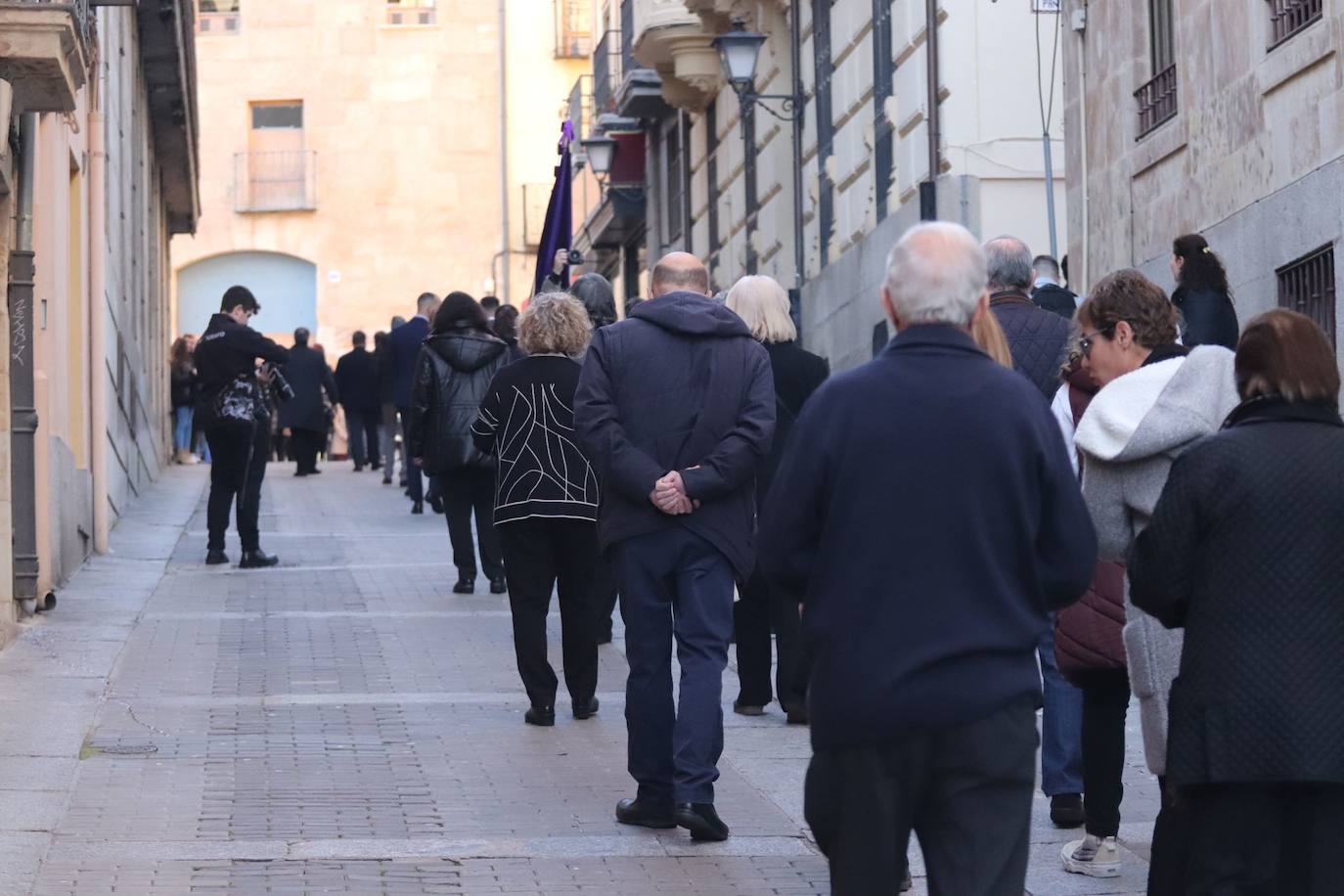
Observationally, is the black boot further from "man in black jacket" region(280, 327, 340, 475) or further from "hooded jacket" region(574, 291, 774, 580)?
"man in black jacket" region(280, 327, 340, 475)

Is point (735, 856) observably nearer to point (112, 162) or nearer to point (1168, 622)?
point (1168, 622)

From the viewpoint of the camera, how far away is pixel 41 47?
11.4 m

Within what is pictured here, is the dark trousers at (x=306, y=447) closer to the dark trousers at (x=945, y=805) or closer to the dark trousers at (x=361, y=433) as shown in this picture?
the dark trousers at (x=361, y=433)

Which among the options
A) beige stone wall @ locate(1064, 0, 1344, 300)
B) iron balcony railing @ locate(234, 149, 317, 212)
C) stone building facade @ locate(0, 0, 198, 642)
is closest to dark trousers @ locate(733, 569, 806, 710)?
beige stone wall @ locate(1064, 0, 1344, 300)

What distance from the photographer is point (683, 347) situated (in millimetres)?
7738

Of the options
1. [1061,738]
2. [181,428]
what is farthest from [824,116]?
[1061,738]

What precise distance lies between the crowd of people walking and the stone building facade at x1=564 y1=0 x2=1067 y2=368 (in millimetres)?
11055

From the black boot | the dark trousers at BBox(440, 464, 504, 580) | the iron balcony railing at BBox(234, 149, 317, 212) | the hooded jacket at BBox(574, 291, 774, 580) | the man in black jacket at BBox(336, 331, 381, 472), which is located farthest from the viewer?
the iron balcony railing at BBox(234, 149, 317, 212)

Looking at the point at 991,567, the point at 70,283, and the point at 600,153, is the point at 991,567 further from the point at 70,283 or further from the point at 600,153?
the point at 600,153

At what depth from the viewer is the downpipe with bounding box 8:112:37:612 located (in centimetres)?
1334

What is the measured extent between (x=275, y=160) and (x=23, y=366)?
3756 centimetres

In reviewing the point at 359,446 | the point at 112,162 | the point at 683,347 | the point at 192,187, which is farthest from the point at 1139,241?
the point at 192,187

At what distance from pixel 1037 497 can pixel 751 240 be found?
22645 mm

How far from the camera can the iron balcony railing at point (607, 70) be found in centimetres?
3703
